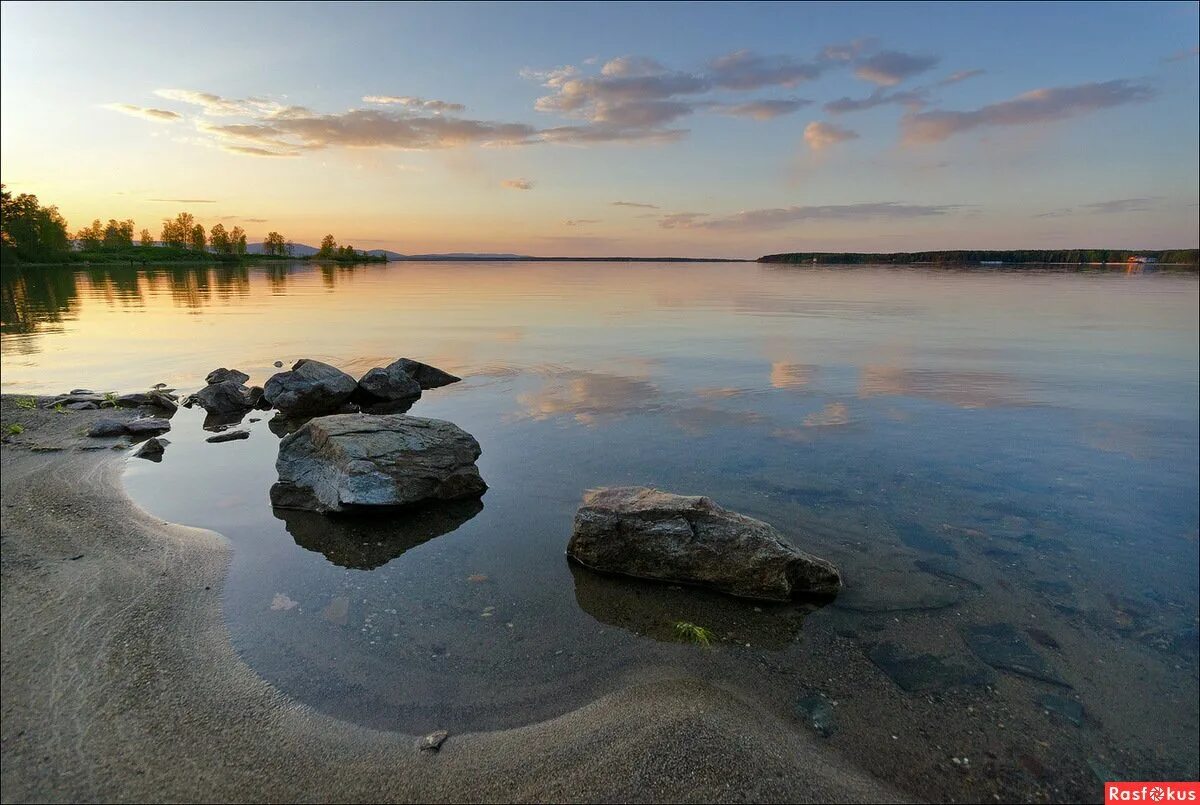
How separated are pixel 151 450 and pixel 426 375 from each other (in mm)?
9537

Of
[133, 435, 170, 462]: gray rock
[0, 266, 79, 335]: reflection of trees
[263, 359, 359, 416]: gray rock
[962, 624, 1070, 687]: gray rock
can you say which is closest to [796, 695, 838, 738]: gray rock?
[962, 624, 1070, 687]: gray rock

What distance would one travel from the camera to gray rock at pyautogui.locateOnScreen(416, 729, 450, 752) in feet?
17.0

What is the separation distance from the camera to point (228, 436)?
14.8 m

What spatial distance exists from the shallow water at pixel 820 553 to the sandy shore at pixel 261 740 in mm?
359

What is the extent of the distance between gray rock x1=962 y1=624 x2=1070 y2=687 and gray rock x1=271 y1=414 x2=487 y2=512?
820 centimetres

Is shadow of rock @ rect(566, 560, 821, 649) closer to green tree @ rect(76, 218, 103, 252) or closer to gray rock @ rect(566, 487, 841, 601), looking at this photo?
gray rock @ rect(566, 487, 841, 601)

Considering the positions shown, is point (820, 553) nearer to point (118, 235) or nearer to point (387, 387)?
point (387, 387)

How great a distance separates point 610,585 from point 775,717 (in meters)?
2.97

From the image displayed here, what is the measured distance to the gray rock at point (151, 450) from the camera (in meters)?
13.1

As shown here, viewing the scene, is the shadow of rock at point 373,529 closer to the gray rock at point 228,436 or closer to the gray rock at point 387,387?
the gray rock at point 228,436

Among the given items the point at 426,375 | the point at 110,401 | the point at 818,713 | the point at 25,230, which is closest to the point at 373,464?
the point at 818,713

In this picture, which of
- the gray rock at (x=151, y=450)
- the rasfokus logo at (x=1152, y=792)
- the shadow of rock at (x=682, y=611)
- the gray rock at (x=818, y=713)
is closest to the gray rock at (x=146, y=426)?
the gray rock at (x=151, y=450)

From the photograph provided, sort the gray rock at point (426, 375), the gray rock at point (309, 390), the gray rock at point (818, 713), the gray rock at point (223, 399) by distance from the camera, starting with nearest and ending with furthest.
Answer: the gray rock at point (818, 713), the gray rock at point (309, 390), the gray rock at point (223, 399), the gray rock at point (426, 375)

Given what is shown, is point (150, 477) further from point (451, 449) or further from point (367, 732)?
point (367, 732)
